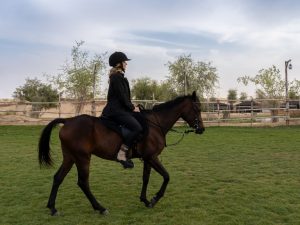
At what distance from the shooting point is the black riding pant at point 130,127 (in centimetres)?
583

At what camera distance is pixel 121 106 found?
5.98 meters

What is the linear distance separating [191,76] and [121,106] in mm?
40643

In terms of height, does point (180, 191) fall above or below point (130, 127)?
below

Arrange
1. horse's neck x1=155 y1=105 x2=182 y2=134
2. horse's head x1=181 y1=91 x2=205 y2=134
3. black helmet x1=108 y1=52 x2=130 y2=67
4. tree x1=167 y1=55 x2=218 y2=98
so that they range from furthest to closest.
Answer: tree x1=167 y1=55 x2=218 y2=98 < horse's head x1=181 y1=91 x2=205 y2=134 < horse's neck x1=155 y1=105 x2=182 y2=134 < black helmet x1=108 y1=52 x2=130 y2=67

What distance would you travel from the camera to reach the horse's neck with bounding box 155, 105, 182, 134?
6430 millimetres

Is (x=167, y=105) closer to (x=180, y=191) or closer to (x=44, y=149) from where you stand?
(x=180, y=191)

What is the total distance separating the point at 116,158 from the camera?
19.5 ft

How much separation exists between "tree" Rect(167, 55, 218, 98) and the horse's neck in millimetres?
39206

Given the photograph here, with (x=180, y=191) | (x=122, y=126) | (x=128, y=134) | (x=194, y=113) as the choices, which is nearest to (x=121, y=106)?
(x=122, y=126)

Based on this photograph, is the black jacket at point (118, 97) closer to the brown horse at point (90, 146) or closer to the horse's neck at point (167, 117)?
the brown horse at point (90, 146)

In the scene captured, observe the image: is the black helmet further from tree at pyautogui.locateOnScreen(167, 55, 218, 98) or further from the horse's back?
tree at pyautogui.locateOnScreen(167, 55, 218, 98)

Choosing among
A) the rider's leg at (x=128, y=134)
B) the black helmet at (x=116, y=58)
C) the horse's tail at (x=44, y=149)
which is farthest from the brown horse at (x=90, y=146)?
the black helmet at (x=116, y=58)

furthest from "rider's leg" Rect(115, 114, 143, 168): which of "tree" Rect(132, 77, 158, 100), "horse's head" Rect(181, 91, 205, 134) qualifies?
"tree" Rect(132, 77, 158, 100)

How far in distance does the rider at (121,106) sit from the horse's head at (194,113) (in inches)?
44.9
